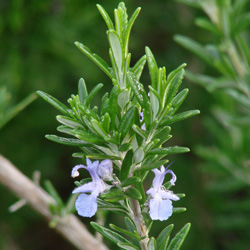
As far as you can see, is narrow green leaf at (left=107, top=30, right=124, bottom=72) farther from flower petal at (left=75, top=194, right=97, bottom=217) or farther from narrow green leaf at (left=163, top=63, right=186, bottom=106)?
flower petal at (left=75, top=194, right=97, bottom=217)

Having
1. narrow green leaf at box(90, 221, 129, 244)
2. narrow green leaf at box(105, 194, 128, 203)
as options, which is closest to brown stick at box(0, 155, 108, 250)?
narrow green leaf at box(90, 221, 129, 244)

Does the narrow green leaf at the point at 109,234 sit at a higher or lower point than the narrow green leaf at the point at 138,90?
lower

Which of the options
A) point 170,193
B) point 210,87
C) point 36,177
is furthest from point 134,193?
point 210,87

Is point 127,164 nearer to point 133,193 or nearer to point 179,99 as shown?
point 133,193

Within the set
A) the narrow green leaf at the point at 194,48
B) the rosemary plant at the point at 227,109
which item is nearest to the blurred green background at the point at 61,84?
the rosemary plant at the point at 227,109

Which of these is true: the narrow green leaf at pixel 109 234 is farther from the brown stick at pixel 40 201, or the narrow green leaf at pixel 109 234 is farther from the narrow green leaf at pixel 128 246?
→ the brown stick at pixel 40 201

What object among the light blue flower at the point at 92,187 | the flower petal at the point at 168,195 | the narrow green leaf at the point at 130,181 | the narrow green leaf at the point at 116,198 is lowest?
the flower petal at the point at 168,195

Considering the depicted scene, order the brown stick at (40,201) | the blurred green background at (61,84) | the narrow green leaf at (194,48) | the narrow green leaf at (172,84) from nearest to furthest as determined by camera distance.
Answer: the narrow green leaf at (172,84) → the brown stick at (40,201) → the narrow green leaf at (194,48) → the blurred green background at (61,84)
